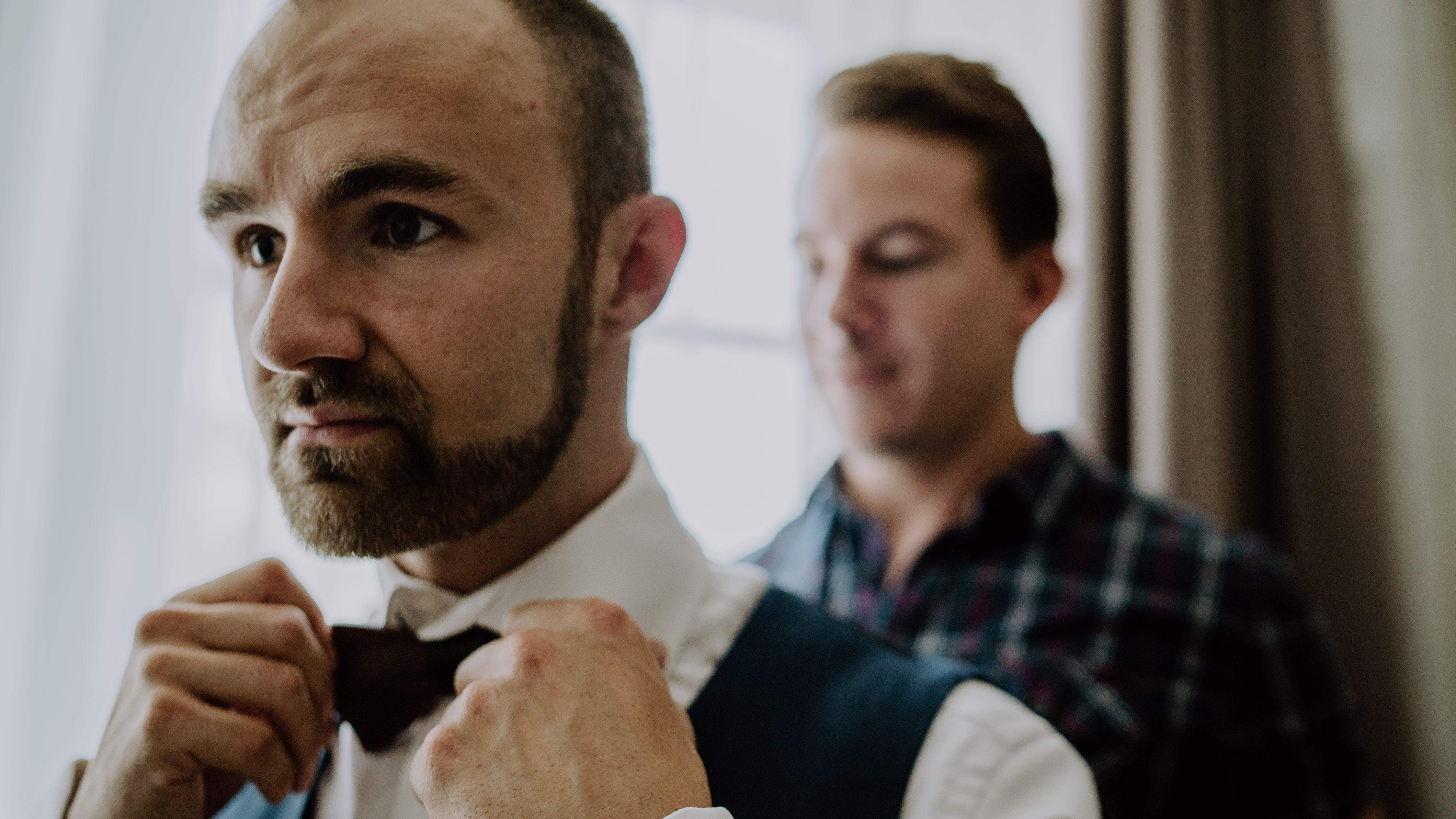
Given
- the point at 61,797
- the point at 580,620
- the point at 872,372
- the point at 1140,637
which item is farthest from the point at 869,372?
the point at 61,797

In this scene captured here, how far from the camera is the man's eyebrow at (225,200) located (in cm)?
71

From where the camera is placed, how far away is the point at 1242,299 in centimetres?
197

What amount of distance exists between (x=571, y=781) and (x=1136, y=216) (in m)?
1.78

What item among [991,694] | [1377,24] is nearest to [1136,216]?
[1377,24]

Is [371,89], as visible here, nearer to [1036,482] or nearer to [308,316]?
[308,316]

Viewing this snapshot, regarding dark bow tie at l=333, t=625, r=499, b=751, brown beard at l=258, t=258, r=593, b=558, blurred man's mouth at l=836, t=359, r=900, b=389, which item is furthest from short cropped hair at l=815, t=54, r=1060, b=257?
dark bow tie at l=333, t=625, r=499, b=751

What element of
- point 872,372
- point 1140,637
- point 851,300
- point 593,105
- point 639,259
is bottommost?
point 1140,637

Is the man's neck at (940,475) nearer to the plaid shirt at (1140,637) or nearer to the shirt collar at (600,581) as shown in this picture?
the plaid shirt at (1140,637)

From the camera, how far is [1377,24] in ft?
6.09

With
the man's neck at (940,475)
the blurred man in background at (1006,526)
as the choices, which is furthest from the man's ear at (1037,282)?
the man's neck at (940,475)

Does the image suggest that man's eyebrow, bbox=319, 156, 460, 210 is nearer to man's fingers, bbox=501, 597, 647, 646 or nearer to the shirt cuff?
man's fingers, bbox=501, 597, 647, 646

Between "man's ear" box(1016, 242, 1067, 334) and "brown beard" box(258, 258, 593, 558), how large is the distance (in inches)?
36.7

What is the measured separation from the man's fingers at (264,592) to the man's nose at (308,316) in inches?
6.8

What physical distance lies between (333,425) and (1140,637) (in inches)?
40.8
